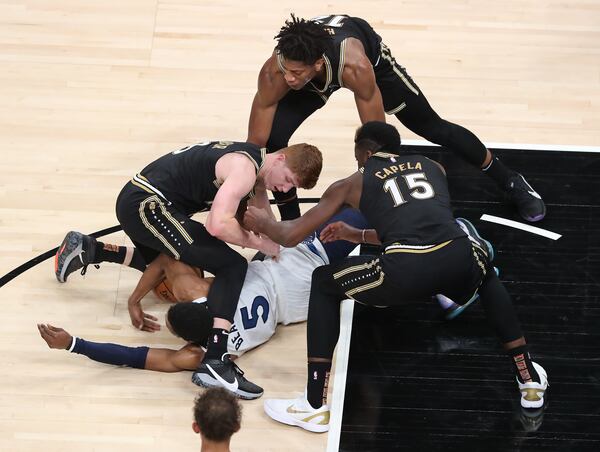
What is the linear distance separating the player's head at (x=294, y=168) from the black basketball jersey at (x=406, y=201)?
294 mm

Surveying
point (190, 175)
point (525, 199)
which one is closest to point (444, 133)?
point (525, 199)

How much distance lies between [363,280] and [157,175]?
4.30 ft

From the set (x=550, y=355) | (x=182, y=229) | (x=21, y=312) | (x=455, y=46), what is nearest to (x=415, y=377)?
(x=550, y=355)

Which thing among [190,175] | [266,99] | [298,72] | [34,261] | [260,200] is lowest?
[34,261]

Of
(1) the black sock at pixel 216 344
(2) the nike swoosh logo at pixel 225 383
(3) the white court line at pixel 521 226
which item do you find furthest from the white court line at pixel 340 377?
(3) the white court line at pixel 521 226

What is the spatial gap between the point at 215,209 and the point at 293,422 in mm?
1119

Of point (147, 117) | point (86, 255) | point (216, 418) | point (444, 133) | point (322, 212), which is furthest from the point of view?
point (147, 117)

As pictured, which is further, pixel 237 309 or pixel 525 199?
pixel 525 199

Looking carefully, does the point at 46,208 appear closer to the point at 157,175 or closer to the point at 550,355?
the point at 157,175

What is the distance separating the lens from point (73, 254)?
6227 millimetres

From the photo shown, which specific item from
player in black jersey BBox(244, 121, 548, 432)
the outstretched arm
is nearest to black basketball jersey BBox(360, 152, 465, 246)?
player in black jersey BBox(244, 121, 548, 432)

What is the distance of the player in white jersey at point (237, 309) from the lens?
5598 mm

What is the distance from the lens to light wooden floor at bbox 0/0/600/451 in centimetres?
561

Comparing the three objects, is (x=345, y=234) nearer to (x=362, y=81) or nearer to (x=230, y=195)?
(x=230, y=195)
